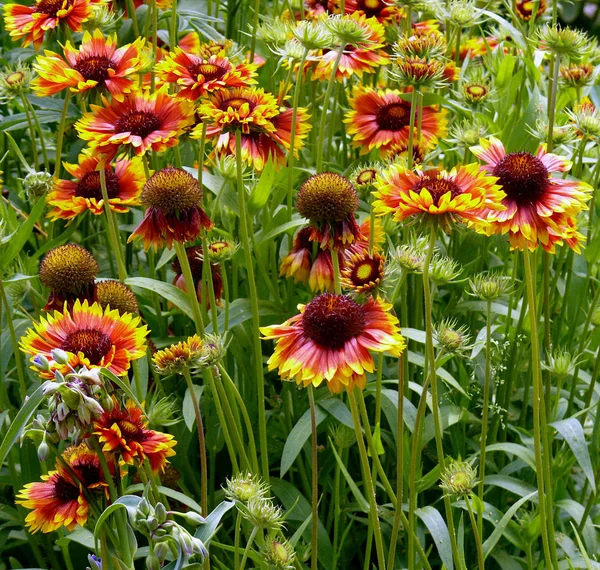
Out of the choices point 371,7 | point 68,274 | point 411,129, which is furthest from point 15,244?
point 371,7

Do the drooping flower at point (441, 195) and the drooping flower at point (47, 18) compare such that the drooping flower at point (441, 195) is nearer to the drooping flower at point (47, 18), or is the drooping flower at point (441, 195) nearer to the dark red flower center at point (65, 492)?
the dark red flower center at point (65, 492)

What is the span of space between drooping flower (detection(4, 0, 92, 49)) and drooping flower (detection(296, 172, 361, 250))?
2.08 ft

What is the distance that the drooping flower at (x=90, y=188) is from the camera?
4.97 feet

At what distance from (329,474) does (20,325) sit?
0.59 m

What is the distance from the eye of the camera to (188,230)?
121 cm

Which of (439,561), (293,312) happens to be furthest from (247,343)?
(439,561)

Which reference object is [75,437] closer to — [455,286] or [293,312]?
[293,312]

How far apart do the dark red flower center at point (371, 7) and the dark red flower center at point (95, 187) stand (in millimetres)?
708

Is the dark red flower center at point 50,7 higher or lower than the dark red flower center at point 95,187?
higher

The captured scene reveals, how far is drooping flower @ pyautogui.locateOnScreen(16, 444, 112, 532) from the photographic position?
102 cm

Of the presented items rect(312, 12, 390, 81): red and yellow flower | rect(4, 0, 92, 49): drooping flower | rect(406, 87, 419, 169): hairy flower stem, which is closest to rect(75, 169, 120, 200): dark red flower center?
rect(4, 0, 92, 49): drooping flower

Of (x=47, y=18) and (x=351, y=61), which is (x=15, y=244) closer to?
(x=47, y=18)

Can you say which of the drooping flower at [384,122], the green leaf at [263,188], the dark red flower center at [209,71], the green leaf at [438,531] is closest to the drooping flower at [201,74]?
the dark red flower center at [209,71]

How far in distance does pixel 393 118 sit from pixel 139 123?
0.56 m
